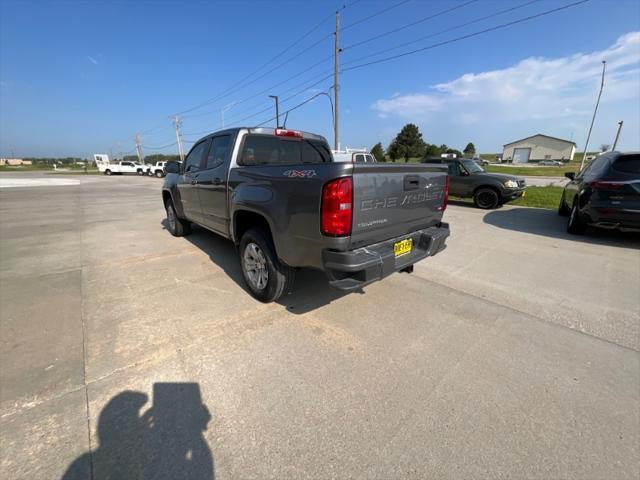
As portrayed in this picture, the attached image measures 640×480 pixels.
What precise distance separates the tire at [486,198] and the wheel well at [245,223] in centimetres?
864

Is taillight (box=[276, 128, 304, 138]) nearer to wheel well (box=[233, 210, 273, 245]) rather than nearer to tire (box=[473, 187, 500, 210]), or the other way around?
wheel well (box=[233, 210, 273, 245])

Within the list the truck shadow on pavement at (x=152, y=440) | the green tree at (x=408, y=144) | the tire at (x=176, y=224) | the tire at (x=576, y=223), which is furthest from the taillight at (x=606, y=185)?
the green tree at (x=408, y=144)

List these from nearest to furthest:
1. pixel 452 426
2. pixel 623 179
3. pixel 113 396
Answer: pixel 452 426
pixel 113 396
pixel 623 179

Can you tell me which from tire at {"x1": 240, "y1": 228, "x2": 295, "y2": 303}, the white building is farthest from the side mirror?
the white building

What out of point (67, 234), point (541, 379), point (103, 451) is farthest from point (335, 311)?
point (67, 234)

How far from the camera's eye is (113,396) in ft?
6.54

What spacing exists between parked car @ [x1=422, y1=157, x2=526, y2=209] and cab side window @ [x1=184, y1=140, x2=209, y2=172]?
8434 mm

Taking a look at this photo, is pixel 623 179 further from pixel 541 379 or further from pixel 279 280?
pixel 279 280

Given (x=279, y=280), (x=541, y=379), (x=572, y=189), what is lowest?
(x=541, y=379)

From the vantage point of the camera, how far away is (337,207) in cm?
224

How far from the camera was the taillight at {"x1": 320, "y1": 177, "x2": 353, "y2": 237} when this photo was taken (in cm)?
222

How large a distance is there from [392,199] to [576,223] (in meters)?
5.84

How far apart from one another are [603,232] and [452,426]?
7338 mm

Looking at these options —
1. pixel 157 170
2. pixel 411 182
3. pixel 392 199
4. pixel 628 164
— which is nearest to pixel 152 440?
pixel 392 199
